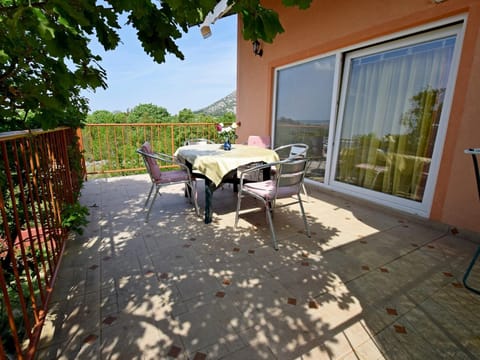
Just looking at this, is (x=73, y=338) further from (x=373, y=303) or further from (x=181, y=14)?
(x=373, y=303)

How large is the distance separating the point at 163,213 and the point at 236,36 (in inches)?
186

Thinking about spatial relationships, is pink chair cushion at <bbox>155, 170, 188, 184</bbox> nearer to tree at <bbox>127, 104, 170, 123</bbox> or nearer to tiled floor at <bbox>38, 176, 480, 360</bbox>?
tiled floor at <bbox>38, 176, 480, 360</bbox>

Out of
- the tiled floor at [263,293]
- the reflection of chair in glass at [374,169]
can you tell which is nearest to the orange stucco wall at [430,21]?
the tiled floor at [263,293]

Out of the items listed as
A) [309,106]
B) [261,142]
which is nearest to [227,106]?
[261,142]

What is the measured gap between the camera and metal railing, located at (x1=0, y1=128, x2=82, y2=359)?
1067 millimetres

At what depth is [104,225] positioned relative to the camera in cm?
266

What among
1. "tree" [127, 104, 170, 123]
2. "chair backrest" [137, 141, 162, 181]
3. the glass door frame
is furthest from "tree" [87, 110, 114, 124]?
the glass door frame

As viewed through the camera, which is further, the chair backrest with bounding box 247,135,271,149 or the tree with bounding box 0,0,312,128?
the chair backrest with bounding box 247,135,271,149

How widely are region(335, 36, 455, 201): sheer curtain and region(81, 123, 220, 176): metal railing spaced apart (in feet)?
12.0

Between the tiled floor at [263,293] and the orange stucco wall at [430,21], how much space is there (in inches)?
13.8

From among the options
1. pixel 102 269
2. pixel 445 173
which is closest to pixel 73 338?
pixel 102 269

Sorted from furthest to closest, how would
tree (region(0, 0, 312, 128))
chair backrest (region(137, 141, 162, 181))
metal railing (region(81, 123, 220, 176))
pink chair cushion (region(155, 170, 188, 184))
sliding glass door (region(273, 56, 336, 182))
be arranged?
1. metal railing (region(81, 123, 220, 176))
2. sliding glass door (region(273, 56, 336, 182))
3. pink chair cushion (region(155, 170, 188, 184))
4. chair backrest (region(137, 141, 162, 181))
5. tree (region(0, 0, 312, 128))

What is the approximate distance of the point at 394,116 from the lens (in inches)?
117

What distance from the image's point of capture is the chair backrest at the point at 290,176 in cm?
218
